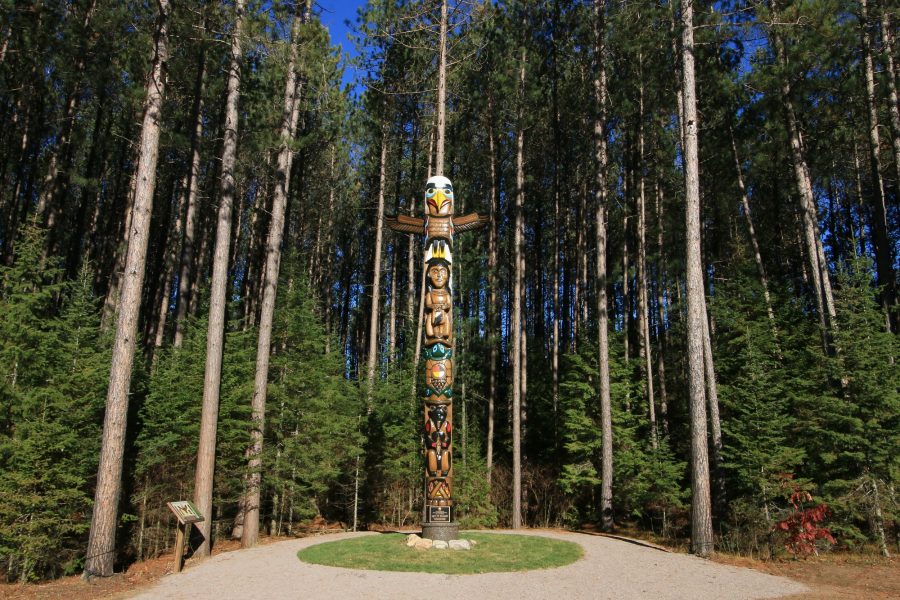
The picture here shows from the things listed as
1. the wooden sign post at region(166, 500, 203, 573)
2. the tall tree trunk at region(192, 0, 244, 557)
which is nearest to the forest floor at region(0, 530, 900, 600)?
the wooden sign post at region(166, 500, 203, 573)

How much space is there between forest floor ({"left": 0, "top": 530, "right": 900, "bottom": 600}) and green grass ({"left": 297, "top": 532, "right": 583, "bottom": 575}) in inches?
14.3

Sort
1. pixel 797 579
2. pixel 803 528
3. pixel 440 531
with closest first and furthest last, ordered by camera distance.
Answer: pixel 797 579 → pixel 803 528 → pixel 440 531

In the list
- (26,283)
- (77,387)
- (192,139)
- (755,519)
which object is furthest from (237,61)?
(755,519)

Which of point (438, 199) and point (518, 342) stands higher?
point (438, 199)

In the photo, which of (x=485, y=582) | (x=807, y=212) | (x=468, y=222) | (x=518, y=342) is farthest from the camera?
(x=518, y=342)

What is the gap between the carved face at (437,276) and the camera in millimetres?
11477

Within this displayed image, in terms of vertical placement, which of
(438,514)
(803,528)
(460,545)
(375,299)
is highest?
(375,299)

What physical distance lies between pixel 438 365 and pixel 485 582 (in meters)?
4.45

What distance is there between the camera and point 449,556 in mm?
9500

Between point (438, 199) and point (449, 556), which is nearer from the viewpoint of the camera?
point (449, 556)

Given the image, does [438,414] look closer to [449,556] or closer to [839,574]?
[449,556]

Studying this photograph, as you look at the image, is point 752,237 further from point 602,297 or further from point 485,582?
point 485,582

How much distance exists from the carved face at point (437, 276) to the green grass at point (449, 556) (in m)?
5.35

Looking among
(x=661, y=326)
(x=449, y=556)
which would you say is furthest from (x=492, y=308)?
(x=449, y=556)
